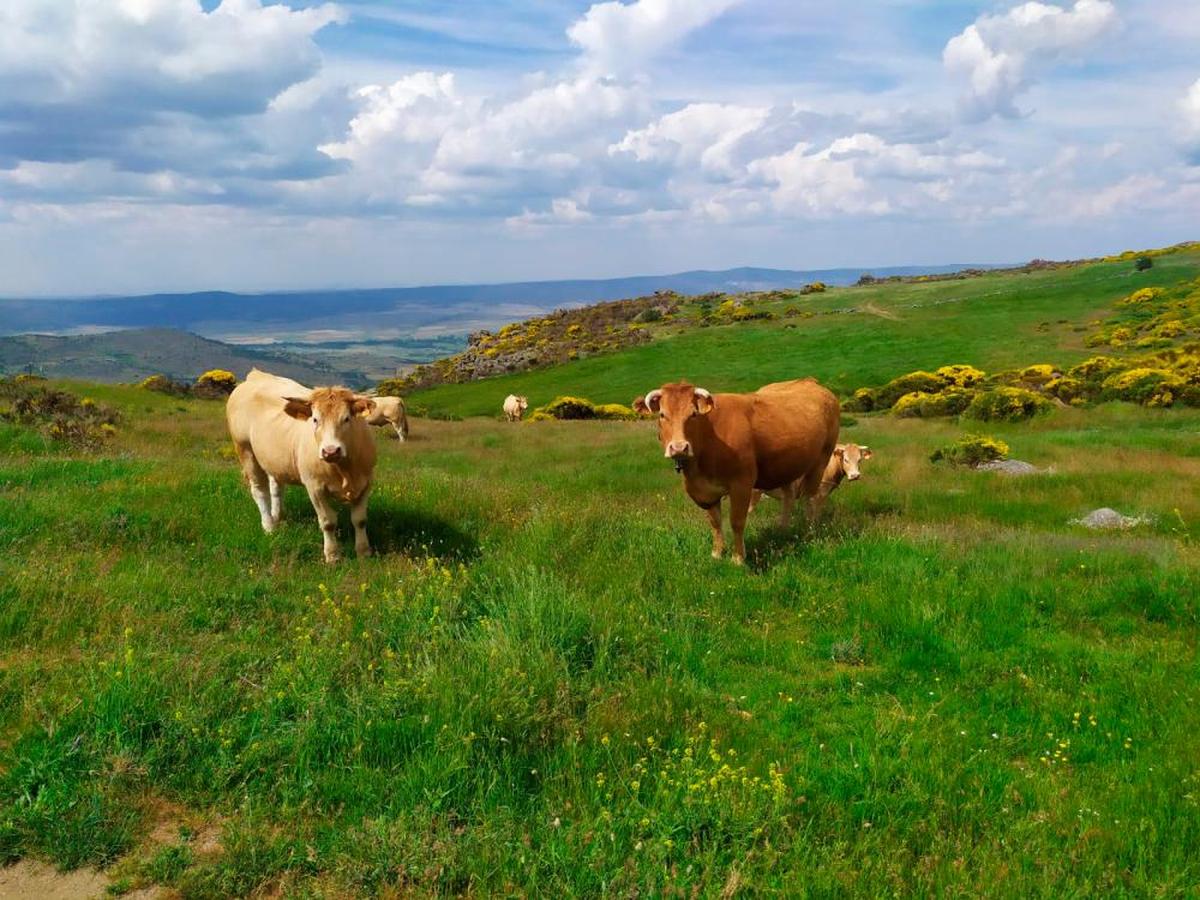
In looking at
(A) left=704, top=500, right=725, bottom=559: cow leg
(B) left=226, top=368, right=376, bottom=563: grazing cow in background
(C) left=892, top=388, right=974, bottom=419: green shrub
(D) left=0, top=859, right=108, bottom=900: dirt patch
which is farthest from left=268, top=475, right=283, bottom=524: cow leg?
(C) left=892, top=388, right=974, bottom=419: green shrub

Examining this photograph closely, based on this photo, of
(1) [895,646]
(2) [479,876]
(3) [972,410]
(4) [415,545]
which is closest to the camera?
(2) [479,876]

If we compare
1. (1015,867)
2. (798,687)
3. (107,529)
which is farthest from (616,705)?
(107,529)

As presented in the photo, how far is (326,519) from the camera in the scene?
1058 cm

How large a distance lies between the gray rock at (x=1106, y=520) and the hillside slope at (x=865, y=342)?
35.9m

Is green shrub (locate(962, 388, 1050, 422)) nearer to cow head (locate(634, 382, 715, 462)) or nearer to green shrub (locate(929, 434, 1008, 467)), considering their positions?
green shrub (locate(929, 434, 1008, 467))

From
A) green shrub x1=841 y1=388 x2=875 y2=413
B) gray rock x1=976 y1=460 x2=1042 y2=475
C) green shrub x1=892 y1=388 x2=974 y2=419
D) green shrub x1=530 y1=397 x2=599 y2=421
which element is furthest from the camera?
green shrub x1=530 y1=397 x2=599 y2=421

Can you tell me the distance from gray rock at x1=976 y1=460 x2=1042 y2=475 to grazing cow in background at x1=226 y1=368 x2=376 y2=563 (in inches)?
591

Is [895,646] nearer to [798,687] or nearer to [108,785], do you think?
[798,687]

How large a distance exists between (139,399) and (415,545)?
33.4m

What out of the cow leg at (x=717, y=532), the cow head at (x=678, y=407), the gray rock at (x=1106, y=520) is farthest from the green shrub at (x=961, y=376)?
the cow head at (x=678, y=407)

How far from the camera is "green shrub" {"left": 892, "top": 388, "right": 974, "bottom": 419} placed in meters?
36.0

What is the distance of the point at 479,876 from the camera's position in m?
4.22

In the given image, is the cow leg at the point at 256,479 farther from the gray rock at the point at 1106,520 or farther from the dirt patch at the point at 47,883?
the gray rock at the point at 1106,520

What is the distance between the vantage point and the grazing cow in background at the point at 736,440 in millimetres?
10203
